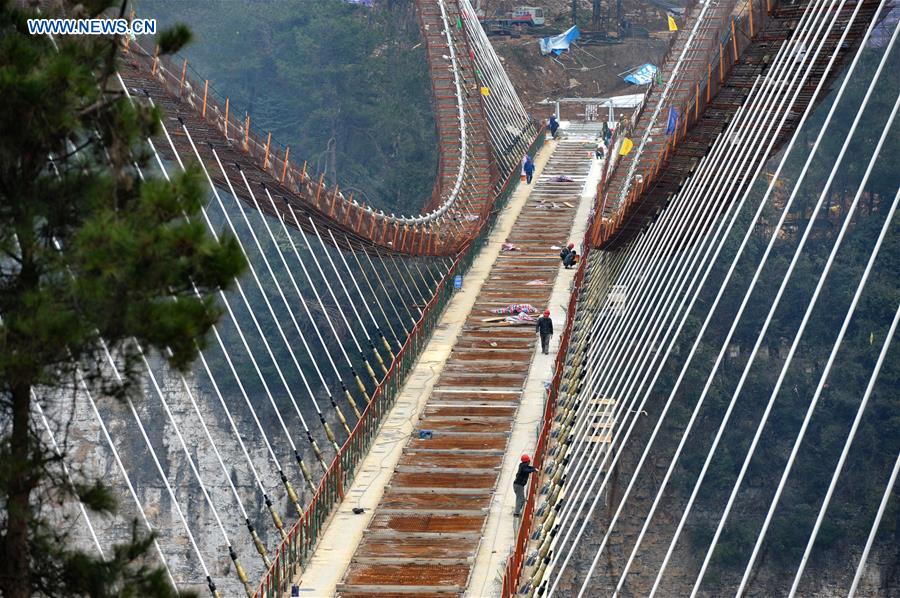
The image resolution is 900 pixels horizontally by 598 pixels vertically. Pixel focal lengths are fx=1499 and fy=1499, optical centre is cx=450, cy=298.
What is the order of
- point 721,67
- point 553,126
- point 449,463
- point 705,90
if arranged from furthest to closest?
point 553,126 < point 705,90 < point 721,67 < point 449,463

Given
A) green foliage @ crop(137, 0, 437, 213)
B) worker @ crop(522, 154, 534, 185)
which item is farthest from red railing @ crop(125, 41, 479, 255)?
green foliage @ crop(137, 0, 437, 213)

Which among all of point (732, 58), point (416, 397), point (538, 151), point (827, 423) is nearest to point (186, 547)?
point (538, 151)

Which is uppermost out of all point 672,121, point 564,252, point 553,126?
point 672,121

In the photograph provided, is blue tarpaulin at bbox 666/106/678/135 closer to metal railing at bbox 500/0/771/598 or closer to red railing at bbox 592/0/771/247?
red railing at bbox 592/0/771/247

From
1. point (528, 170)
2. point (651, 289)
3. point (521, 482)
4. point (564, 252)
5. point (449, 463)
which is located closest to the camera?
point (521, 482)

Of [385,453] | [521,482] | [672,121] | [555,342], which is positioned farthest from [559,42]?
[521,482]

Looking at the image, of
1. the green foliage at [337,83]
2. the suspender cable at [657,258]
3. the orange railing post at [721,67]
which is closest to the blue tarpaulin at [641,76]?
the green foliage at [337,83]

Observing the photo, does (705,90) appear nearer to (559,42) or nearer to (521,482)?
(521,482)
